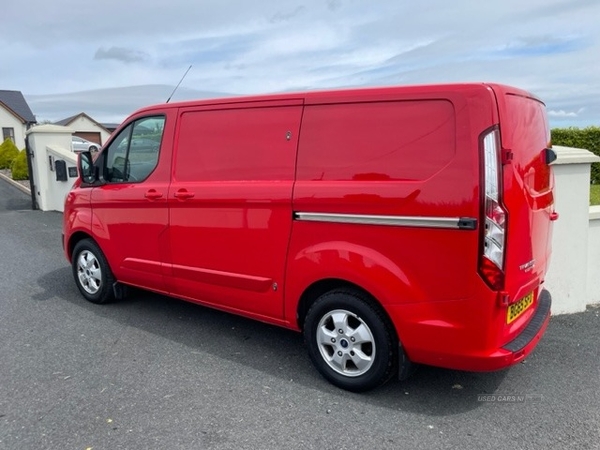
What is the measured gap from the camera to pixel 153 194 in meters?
4.35

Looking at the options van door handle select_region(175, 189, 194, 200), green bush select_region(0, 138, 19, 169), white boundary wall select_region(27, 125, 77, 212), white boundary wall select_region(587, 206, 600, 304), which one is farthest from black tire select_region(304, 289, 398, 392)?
green bush select_region(0, 138, 19, 169)

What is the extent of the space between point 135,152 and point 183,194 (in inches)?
35.3

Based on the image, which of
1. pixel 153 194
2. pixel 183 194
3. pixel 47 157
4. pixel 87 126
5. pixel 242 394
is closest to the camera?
pixel 242 394

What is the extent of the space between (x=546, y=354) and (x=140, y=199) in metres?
3.66

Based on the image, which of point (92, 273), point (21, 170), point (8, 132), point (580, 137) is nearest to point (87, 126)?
point (8, 132)

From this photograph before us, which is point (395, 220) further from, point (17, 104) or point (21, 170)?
point (17, 104)

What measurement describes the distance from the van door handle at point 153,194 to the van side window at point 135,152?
0.62 ft

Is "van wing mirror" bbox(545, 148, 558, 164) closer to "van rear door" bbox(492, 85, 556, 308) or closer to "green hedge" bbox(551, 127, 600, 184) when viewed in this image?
"van rear door" bbox(492, 85, 556, 308)

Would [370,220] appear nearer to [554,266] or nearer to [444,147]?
[444,147]

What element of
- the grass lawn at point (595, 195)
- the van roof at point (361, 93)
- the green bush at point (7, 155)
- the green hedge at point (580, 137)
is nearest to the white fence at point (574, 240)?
the van roof at point (361, 93)

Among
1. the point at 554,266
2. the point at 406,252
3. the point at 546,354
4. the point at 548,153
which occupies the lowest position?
the point at 546,354

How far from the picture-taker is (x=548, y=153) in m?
3.29

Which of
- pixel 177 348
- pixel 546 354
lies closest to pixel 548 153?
pixel 546 354

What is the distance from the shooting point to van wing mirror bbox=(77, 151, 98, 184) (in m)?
4.99
